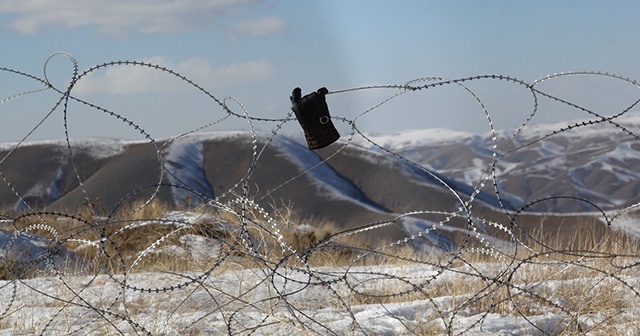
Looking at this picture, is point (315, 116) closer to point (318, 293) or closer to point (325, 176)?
point (318, 293)

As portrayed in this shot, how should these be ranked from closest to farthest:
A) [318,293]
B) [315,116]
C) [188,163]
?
[315,116] < [318,293] < [188,163]

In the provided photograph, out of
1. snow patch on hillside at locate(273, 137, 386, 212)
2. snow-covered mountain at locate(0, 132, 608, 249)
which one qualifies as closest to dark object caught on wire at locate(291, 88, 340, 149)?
snow-covered mountain at locate(0, 132, 608, 249)

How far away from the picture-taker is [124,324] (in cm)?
561

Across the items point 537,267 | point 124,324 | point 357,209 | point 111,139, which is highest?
point 124,324

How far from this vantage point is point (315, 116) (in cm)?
466

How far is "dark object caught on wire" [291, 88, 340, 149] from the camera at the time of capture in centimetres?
462

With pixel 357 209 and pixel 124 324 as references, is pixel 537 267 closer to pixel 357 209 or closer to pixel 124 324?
pixel 124 324

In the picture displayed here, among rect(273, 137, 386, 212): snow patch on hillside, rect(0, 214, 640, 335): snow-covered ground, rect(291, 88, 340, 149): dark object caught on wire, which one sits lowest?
rect(273, 137, 386, 212): snow patch on hillside

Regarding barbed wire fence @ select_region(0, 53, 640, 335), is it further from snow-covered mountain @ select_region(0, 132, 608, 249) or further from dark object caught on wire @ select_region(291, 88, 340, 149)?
snow-covered mountain @ select_region(0, 132, 608, 249)

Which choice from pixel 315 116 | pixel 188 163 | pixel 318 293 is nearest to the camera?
pixel 315 116

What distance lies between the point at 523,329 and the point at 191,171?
60.5m

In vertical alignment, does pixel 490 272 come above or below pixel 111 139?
above

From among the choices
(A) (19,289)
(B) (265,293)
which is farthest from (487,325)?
(A) (19,289)

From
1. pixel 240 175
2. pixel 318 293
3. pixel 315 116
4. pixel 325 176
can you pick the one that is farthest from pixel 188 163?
pixel 315 116
